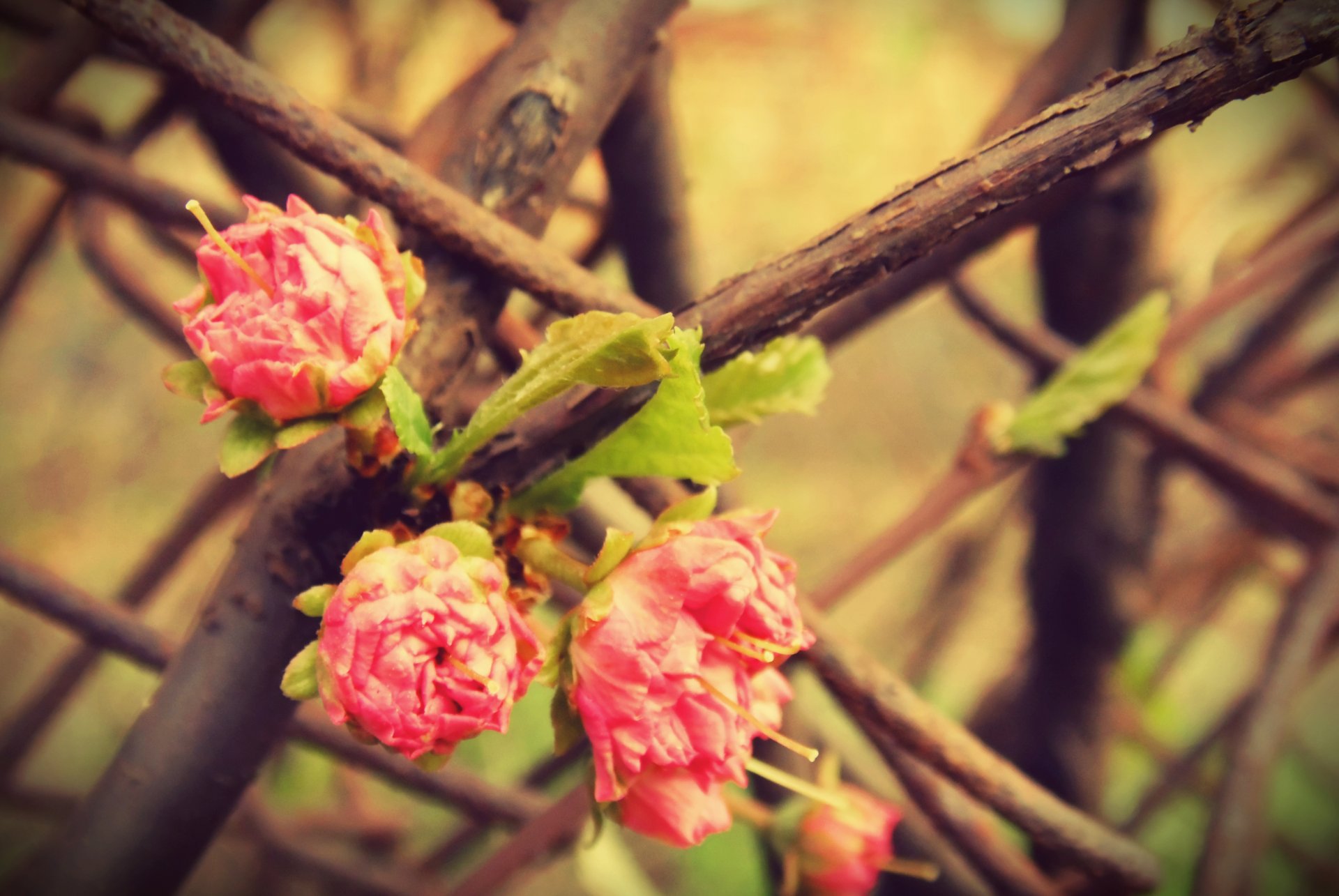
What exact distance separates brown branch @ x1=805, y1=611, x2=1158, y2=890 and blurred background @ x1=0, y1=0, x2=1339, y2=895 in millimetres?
133

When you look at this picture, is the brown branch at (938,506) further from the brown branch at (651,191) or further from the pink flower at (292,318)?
the pink flower at (292,318)

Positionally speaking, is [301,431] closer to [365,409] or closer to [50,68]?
[365,409]

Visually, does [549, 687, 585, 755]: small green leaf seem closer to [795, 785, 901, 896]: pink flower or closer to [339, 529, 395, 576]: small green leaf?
[339, 529, 395, 576]: small green leaf

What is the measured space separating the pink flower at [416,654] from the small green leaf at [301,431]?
0.12ft

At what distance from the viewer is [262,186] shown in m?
0.43

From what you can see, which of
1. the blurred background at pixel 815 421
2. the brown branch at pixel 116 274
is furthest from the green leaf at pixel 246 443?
the brown branch at pixel 116 274

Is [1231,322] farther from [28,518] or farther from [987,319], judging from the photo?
[28,518]

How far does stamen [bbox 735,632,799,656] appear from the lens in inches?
8.3

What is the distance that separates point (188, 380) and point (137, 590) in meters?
0.47

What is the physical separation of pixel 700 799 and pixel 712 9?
137 cm

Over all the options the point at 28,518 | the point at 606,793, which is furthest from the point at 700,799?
the point at 28,518

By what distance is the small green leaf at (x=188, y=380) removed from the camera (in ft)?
0.72

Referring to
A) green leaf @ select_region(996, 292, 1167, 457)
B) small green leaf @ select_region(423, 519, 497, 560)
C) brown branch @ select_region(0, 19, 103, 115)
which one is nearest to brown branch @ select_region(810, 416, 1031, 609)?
green leaf @ select_region(996, 292, 1167, 457)

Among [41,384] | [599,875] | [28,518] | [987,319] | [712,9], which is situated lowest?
[599,875]
